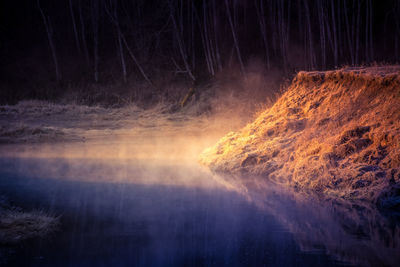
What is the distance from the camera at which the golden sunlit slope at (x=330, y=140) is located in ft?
23.9

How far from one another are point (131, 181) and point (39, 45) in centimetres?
3176

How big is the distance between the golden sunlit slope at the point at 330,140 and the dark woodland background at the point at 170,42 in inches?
538

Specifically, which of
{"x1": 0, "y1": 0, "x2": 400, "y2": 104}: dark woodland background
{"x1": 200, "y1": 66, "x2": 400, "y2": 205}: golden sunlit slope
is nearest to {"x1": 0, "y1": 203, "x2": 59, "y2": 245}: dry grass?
{"x1": 200, "y1": 66, "x2": 400, "y2": 205}: golden sunlit slope

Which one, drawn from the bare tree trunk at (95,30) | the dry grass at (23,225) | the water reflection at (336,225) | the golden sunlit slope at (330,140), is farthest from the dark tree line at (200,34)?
the dry grass at (23,225)

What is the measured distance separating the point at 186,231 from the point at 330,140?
4448 millimetres

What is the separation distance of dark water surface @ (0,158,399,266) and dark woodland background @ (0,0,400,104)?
18.7 metres

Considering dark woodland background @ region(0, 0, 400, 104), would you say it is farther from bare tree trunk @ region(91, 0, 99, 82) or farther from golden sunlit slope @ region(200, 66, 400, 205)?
golden sunlit slope @ region(200, 66, 400, 205)

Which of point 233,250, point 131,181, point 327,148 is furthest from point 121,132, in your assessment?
point 233,250

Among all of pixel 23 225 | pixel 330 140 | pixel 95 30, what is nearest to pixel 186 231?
pixel 23 225

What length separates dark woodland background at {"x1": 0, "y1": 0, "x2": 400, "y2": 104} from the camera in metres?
27.1

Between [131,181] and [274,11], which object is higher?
[274,11]

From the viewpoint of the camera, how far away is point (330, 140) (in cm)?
888

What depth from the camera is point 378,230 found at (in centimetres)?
552

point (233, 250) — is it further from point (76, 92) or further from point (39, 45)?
point (39, 45)
